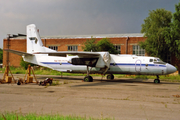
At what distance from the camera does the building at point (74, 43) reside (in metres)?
36.8

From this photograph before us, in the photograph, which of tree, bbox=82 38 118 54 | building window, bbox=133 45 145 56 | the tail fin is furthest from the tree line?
the tail fin

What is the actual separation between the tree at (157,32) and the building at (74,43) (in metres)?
3.17

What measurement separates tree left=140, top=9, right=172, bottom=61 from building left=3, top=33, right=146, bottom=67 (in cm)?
317

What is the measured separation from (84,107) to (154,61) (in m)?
12.7

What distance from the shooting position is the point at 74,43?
40.2 meters

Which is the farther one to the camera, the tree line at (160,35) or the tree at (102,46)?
the tree at (102,46)

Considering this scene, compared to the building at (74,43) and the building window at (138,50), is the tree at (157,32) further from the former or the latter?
the building at (74,43)

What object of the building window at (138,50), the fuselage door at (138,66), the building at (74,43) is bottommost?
the fuselage door at (138,66)

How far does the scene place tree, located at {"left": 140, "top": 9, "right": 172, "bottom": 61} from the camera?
32.2m

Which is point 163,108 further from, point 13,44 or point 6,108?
point 13,44

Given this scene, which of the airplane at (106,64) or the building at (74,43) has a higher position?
the building at (74,43)

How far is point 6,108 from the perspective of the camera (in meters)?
7.41

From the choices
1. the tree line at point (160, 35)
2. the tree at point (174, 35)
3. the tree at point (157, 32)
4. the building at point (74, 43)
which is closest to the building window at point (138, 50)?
the building at point (74, 43)

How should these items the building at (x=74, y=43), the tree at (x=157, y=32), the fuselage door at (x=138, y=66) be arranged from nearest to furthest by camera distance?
the fuselage door at (x=138, y=66) < the tree at (x=157, y=32) < the building at (x=74, y=43)
